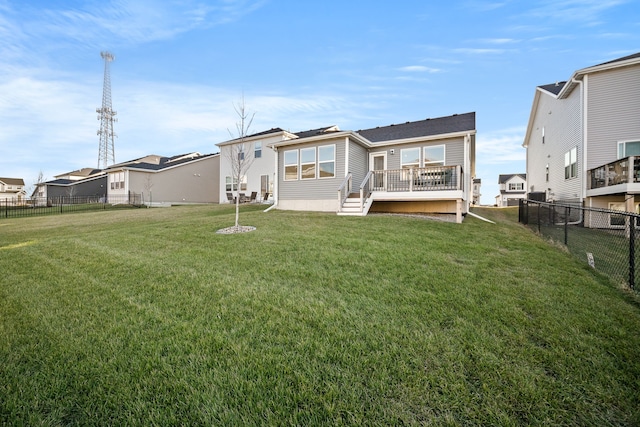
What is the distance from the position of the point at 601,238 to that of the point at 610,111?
7659 millimetres

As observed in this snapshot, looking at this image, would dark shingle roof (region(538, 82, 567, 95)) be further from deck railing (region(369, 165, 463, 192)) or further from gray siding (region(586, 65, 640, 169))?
deck railing (region(369, 165, 463, 192))

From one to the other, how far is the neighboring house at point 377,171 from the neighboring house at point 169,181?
17.7m

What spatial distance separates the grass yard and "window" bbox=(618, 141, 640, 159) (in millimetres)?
9999

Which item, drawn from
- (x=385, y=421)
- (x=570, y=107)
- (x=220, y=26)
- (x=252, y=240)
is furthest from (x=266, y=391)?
(x=570, y=107)

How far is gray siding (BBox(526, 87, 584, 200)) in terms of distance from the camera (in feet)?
42.4

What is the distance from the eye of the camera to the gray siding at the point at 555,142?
1292 cm

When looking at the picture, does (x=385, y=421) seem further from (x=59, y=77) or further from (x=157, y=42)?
(x=59, y=77)

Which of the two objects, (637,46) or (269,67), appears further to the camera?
(269,67)

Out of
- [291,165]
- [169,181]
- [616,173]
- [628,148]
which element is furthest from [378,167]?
[169,181]

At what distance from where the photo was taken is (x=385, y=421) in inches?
68.4

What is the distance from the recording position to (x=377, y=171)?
12.8 meters

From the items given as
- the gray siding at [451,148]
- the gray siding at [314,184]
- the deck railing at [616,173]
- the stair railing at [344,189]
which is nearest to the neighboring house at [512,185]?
the deck railing at [616,173]

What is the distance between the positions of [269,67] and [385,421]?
56.7 feet

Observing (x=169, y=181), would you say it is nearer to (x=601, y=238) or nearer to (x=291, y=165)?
(x=291, y=165)
